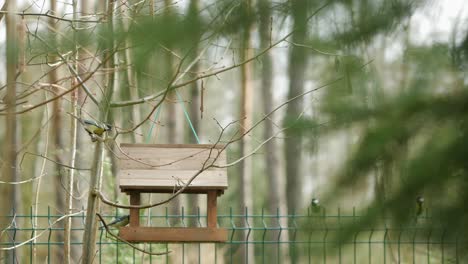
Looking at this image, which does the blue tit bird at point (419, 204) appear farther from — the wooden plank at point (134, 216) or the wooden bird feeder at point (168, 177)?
the wooden plank at point (134, 216)

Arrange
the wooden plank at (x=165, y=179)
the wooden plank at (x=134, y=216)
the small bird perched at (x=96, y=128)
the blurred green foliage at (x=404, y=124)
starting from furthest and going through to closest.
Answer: the wooden plank at (x=134, y=216) < the wooden plank at (x=165, y=179) < the small bird perched at (x=96, y=128) < the blurred green foliage at (x=404, y=124)

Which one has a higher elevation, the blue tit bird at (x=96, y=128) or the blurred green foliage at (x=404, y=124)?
the blue tit bird at (x=96, y=128)

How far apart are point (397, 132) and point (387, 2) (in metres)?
0.22

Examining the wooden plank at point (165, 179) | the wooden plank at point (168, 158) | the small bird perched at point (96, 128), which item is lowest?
the wooden plank at point (165, 179)

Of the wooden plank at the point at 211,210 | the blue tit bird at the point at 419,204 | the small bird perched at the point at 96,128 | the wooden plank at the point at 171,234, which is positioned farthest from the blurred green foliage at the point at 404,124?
the wooden plank at the point at 211,210

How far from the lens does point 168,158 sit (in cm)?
483

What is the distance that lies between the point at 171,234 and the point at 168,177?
1.15 ft

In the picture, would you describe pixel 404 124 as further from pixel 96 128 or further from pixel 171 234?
pixel 171 234

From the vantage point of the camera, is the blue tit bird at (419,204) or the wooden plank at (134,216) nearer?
the blue tit bird at (419,204)

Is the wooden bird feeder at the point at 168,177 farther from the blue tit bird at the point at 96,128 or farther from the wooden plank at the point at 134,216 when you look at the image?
the blue tit bird at the point at 96,128

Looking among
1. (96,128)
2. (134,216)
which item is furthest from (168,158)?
(96,128)

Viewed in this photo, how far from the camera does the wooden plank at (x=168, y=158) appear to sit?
475 centimetres

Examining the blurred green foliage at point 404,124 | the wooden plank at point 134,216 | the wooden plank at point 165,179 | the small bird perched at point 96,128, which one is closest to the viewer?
the blurred green foliage at point 404,124

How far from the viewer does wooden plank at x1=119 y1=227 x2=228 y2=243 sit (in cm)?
471
